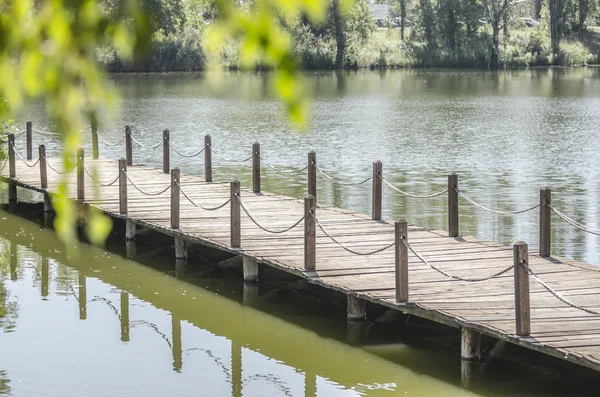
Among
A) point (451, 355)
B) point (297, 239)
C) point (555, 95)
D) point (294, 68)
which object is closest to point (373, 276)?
point (451, 355)

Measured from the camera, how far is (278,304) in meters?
16.4

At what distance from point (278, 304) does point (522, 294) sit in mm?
5239

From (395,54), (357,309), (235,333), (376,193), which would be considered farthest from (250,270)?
(395,54)

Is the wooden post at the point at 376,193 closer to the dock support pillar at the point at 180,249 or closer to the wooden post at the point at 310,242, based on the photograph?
the dock support pillar at the point at 180,249

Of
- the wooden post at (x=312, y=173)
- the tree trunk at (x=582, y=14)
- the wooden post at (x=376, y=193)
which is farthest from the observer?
the tree trunk at (x=582, y=14)

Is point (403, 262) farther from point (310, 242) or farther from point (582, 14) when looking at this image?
point (582, 14)

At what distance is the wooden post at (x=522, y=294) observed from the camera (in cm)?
1178

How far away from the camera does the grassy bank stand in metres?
91.6

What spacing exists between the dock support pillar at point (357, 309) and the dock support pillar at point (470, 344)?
7.10 feet

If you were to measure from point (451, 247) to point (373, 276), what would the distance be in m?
2.11

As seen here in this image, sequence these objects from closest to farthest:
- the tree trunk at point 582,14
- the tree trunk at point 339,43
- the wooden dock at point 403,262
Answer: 1. the wooden dock at point 403,262
2. the tree trunk at point 339,43
3. the tree trunk at point 582,14

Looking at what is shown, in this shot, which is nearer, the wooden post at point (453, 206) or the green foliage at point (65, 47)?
the green foliage at point (65, 47)

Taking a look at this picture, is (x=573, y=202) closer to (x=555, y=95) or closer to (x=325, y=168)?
(x=325, y=168)

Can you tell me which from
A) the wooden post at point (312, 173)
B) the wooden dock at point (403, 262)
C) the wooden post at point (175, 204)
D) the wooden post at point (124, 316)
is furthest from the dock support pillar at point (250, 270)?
the wooden post at point (312, 173)
